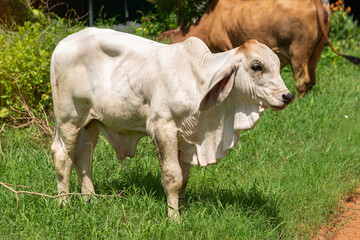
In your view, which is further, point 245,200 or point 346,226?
point 346,226

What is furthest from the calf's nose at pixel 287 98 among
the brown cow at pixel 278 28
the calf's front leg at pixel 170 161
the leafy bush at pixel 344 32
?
the leafy bush at pixel 344 32

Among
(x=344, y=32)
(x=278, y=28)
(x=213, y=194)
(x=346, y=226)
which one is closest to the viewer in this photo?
(x=213, y=194)

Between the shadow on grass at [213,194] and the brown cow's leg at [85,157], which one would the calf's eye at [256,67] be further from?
the brown cow's leg at [85,157]

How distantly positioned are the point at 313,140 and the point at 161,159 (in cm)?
253

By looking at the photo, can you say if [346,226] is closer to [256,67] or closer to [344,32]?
[256,67]

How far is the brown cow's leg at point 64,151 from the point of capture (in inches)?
127

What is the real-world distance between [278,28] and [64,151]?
393 centimetres

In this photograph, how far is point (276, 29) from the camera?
632 cm

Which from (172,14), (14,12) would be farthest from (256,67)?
(172,14)

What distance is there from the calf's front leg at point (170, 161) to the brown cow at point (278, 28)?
3.65 metres

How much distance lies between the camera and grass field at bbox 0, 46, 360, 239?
9.81 feet

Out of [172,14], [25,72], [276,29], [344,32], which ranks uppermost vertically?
[276,29]

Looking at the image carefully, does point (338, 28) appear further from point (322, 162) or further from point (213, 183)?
point (213, 183)

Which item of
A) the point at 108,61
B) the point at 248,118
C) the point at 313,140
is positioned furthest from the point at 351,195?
the point at 108,61
